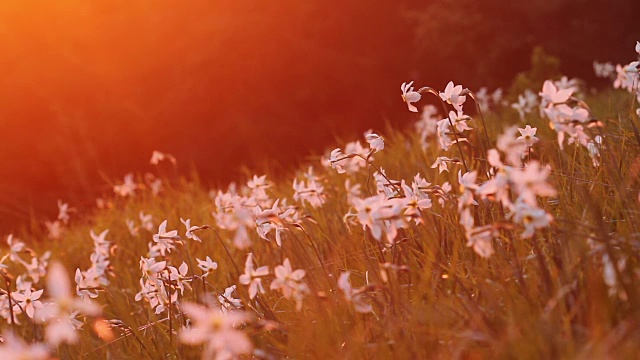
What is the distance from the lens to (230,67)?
15430mm

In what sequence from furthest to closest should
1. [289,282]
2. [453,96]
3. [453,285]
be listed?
1. [453,96]
2. [453,285]
3. [289,282]

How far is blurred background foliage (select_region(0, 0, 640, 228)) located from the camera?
46.0 feet

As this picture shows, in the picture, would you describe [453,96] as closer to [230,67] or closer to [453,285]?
[453,285]

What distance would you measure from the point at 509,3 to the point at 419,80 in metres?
2.55

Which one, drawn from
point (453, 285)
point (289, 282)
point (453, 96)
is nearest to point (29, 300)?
point (289, 282)

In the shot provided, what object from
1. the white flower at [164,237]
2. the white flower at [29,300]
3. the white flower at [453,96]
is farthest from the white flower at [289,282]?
the white flower at [29,300]

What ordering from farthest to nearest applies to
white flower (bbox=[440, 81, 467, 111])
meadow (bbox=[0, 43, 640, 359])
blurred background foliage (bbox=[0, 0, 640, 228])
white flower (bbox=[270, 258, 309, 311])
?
blurred background foliage (bbox=[0, 0, 640, 228])
white flower (bbox=[440, 81, 467, 111])
white flower (bbox=[270, 258, 309, 311])
meadow (bbox=[0, 43, 640, 359])

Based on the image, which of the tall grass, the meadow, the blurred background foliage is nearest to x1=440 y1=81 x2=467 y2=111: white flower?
the meadow

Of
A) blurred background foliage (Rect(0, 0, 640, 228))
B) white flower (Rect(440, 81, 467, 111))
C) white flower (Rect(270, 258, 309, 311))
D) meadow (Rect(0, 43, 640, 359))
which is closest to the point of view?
meadow (Rect(0, 43, 640, 359))

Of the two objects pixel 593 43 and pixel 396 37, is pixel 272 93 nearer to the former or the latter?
pixel 396 37

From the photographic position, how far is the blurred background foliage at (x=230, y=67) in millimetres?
14023

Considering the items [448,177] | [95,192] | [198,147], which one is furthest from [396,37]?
[448,177]

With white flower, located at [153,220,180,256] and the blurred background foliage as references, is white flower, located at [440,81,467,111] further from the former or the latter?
the blurred background foliage

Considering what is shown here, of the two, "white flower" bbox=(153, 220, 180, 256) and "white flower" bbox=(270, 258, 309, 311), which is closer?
"white flower" bbox=(270, 258, 309, 311)
